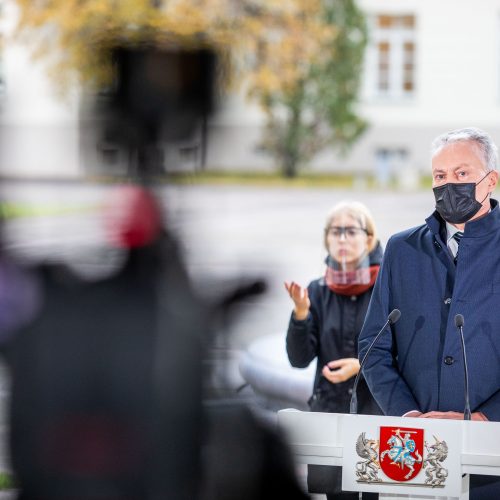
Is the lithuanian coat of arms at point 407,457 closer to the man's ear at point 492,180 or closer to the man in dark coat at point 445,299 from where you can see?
the man in dark coat at point 445,299

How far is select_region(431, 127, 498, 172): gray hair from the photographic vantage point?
2900mm

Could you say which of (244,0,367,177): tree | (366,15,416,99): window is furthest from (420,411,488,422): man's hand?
(366,15,416,99): window

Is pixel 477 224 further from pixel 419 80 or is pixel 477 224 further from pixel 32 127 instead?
pixel 419 80

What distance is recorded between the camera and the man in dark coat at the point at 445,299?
2.72 m

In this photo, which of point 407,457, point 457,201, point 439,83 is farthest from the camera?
point 439,83

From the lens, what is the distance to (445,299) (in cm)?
278

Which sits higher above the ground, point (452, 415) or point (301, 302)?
point (301, 302)

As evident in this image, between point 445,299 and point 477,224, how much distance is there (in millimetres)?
211

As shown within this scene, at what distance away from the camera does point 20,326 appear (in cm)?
69

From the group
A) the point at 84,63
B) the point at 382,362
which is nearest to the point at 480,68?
the point at 382,362

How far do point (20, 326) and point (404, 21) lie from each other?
3150 cm

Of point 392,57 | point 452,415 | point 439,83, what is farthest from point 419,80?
point 452,415

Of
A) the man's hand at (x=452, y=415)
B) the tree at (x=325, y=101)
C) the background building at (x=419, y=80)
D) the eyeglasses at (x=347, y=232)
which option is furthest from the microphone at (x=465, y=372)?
the background building at (x=419, y=80)

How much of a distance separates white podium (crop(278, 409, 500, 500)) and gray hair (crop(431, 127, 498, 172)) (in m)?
0.87
